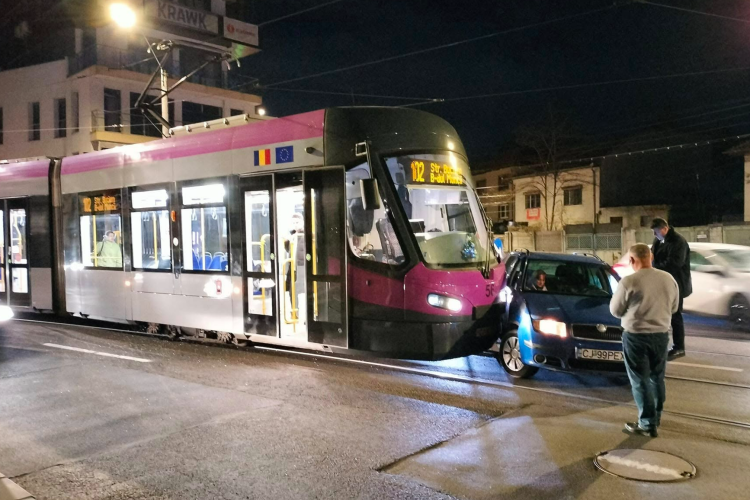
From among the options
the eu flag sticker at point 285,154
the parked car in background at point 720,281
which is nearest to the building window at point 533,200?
the parked car in background at point 720,281

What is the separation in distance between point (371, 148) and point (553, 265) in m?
3.34

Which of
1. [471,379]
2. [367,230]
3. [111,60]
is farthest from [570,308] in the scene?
[111,60]

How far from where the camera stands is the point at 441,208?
859 cm

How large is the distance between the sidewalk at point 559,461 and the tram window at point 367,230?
2606 mm

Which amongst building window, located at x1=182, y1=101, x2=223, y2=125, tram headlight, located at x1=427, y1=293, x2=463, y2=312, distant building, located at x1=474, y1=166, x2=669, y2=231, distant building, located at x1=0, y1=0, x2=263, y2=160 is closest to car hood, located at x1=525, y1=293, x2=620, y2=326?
tram headlight, located at x1=427, y1=293, x2=463, y2=312

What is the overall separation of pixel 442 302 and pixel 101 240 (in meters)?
7.30

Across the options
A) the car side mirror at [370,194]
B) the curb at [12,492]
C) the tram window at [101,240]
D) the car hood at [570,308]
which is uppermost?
the car side mirror at [370,194]

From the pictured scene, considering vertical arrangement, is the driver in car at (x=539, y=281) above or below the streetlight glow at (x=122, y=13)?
below

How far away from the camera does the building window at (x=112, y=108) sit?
32688 millimetres

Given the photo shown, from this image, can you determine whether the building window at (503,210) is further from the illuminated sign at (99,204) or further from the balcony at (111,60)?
the illuminated sign at (99,204)

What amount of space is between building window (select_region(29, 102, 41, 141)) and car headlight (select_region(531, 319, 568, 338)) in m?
34.7

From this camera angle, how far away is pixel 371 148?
8359mm

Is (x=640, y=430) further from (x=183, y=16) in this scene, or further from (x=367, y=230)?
(x=183, y=16)

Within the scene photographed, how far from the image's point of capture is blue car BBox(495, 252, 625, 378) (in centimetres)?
779
